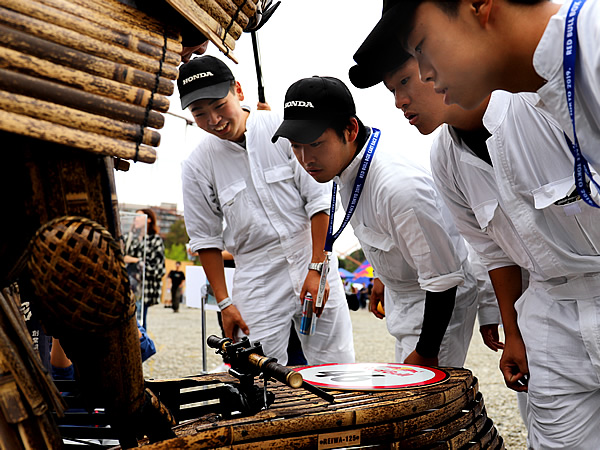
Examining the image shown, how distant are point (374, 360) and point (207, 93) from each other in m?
4.99

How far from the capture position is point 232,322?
317cm

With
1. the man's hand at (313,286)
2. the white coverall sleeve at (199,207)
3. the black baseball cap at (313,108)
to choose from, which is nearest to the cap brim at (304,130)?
the black baseball cap at (313,108)

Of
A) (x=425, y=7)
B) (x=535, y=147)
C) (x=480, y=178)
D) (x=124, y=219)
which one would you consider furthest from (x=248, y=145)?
(x=124, y=219)

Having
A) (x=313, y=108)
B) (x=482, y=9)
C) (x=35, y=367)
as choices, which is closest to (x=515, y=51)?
(x=482, y=9)

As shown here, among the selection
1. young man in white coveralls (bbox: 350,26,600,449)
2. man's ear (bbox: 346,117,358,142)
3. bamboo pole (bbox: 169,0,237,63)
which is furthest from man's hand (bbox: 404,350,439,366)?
bamboo pole (bbox: 169,0,237,63)

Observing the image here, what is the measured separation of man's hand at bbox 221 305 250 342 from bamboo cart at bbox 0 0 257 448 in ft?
6.53

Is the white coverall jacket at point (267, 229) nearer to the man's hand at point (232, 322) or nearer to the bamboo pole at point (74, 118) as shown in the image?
the man's hand at point (232, 322)

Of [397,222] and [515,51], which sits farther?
[397,222]

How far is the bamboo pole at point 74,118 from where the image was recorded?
92cm

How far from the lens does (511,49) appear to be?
1.11 meters

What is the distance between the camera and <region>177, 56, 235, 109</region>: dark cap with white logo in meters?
2.92

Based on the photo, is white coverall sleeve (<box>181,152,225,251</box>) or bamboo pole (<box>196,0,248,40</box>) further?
white coverall sleeve (<box>181,152,225,251</box>)

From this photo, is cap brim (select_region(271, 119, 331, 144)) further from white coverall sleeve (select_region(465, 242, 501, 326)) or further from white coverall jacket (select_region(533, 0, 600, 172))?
white coverall jacket (select_region(533, 0, 600, 172))

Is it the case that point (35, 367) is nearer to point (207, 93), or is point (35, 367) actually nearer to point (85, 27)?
point (85, 27)
